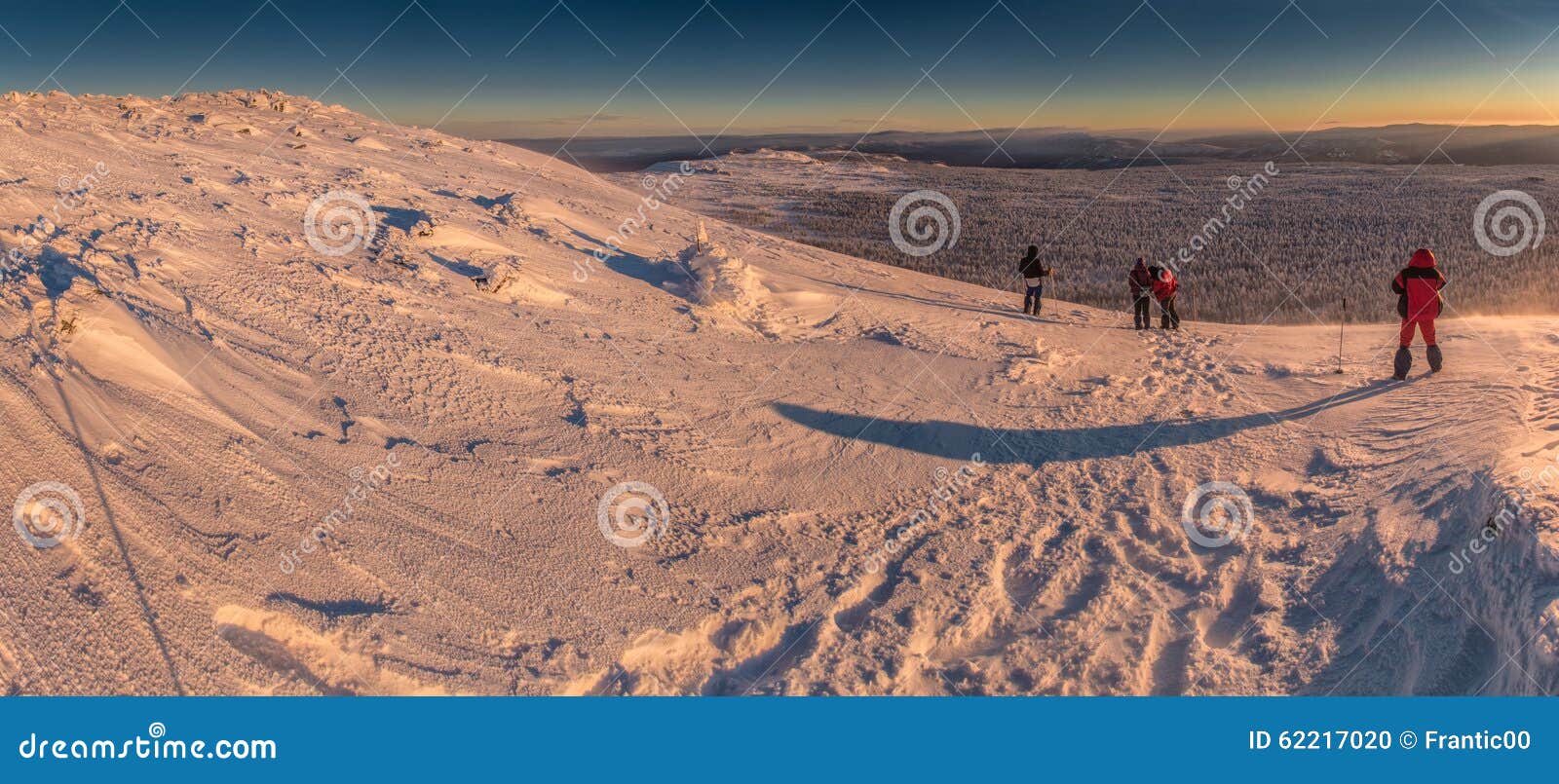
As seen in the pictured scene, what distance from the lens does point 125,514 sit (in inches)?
230

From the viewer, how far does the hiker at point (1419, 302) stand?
908cm

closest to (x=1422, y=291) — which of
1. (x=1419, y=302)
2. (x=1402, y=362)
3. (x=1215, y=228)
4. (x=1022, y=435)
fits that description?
(x=1419, y=302)

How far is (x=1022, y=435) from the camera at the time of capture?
886 cm

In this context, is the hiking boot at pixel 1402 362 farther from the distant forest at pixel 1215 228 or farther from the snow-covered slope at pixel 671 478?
the distant forest at pixel 1215 228

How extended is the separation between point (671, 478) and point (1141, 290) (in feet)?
27.3

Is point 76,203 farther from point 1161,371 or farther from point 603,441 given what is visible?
point 1161,371

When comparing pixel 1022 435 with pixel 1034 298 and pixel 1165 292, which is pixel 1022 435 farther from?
pixel 1034 298

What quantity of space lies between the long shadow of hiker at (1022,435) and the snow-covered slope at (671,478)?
5 cm

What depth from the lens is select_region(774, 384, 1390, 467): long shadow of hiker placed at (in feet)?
27.9

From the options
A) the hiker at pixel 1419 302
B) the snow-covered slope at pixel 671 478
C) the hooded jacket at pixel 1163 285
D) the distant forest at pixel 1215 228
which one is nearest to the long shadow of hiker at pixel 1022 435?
the snow-covered slope at pixel 671 478

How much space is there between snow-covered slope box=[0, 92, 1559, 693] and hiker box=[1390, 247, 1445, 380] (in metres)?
0.31

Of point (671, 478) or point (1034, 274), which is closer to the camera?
point (671, 478)

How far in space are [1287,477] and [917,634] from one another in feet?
14.0

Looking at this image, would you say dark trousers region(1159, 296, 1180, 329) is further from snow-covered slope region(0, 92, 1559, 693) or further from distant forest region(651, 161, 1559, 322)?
distant forest region(651, 161, 1559, 322)
